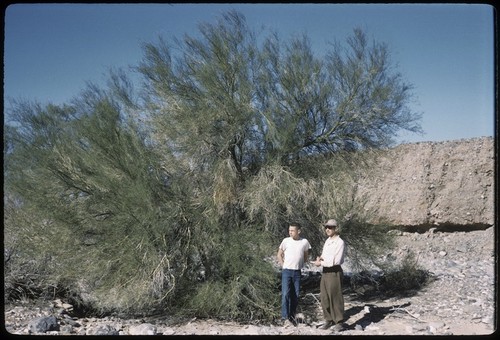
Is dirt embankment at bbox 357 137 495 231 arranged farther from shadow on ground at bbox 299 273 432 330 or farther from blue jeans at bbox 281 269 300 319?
blue jeans at bbox 281 269 300 319

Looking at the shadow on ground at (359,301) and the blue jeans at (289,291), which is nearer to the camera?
the blue jeans at (289,291)

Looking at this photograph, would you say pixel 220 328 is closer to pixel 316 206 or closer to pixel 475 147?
pixel 316 206

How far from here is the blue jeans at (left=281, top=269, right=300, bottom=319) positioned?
8.45 metres

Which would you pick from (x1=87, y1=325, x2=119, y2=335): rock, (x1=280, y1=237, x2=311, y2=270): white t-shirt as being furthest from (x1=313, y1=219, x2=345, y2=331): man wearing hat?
(x1=87, y1=325, x2=119, y2=335): rock

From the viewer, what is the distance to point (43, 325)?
869cm

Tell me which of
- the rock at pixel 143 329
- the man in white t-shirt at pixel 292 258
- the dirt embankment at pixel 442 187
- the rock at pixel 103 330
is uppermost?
the dirt embankment at pixel 442 187

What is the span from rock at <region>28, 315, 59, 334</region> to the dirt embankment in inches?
655

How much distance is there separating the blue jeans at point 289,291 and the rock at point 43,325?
346 cm

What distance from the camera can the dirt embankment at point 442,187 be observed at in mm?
24562

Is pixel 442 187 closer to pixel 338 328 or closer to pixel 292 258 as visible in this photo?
pixel 338 328

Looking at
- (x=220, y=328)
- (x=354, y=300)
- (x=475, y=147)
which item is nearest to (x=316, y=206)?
(x=354, y=300)

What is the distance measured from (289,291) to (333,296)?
25.6 inches

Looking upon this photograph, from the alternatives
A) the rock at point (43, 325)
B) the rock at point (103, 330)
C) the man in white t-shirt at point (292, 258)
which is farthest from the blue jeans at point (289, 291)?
the rock at point (43, 325)

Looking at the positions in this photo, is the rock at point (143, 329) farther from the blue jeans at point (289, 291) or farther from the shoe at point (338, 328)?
the shoe at point (338, 328)
